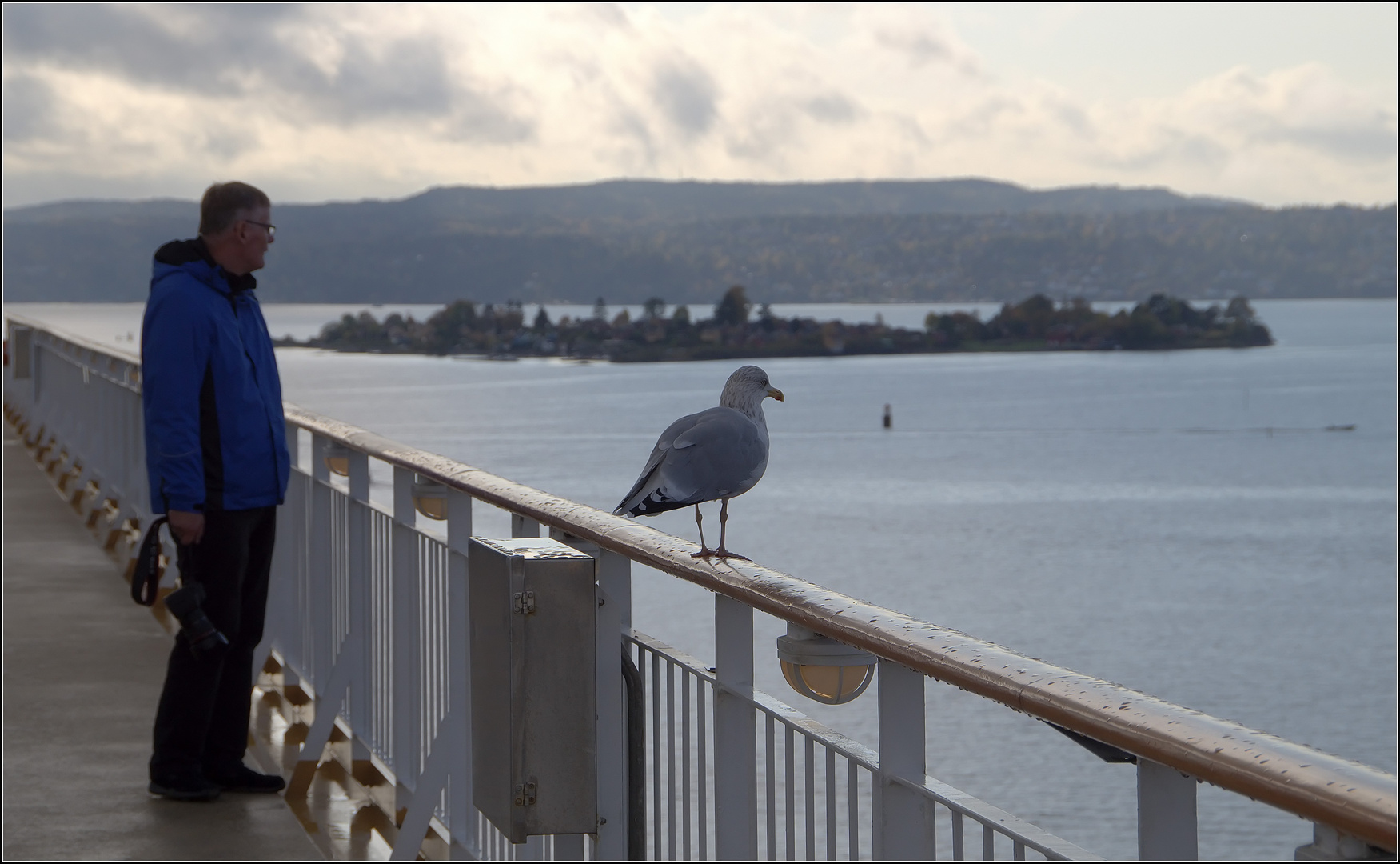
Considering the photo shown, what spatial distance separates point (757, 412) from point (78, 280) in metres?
106

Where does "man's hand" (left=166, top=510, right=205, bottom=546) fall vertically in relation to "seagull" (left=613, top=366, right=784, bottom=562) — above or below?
below

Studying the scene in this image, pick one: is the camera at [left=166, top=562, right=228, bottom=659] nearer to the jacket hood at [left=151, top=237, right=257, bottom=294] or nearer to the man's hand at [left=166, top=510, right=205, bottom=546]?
the man's hand at [left=166, top=510, right=205, bottom=546]

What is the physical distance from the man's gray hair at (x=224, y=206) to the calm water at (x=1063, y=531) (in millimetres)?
2962

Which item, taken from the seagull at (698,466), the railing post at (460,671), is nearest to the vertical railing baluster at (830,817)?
the seagull at (698,466)

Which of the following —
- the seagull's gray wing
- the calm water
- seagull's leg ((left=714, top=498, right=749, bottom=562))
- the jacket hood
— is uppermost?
the jacket hood

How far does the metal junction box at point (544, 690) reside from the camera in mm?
2361

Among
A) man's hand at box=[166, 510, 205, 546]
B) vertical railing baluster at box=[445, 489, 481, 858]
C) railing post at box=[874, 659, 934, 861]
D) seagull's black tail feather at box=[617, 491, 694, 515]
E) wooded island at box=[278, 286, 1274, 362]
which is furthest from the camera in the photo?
wooded island at box=[278, 286, 1274, 362]

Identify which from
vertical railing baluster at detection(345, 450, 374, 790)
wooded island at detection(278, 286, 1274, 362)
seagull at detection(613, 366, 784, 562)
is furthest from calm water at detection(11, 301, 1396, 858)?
wooded island at detection(278, 286, 1274, 362)

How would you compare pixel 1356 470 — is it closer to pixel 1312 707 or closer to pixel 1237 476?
pixel 1237 476

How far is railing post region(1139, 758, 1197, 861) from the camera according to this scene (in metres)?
1.19

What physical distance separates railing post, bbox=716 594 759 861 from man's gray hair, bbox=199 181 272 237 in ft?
7.69

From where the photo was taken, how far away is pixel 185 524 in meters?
3.70

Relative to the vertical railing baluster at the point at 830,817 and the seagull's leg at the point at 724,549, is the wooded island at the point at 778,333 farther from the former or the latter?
the vertical railing baluster at the point at 830,817

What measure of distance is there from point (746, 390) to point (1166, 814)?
1256mm
